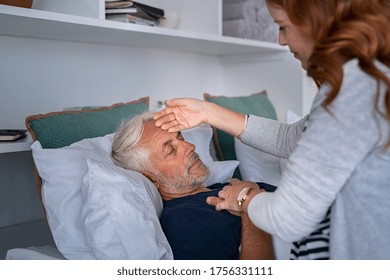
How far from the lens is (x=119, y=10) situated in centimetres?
201

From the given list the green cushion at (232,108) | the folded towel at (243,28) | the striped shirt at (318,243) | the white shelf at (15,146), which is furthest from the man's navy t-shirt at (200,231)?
the folded towel at (243,28)

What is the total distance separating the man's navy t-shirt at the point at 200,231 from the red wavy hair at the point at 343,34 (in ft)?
1.79

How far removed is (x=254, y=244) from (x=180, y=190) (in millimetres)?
357

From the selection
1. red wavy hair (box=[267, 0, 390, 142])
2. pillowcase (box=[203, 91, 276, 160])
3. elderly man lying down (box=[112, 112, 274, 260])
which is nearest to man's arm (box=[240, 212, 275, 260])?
elderly man lying down (box=[112, 112, 274, 260])

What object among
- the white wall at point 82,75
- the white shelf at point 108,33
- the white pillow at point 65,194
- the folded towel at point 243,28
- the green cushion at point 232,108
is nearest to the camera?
the white pillow at point 65,194

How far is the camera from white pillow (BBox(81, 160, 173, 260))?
1262mm

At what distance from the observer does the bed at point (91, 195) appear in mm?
1267

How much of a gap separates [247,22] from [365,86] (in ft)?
6.19

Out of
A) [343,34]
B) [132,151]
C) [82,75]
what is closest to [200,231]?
[132,151]

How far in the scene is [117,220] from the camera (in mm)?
1267

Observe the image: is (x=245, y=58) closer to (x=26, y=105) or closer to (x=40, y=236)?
(x=26, y=105)

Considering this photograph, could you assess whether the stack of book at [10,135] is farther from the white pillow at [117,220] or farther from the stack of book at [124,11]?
the stack of book at [124,11]

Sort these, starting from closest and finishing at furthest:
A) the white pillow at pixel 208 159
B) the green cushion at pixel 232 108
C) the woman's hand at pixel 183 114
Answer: the woman's hand at pixel 183 114 < the white pillow at pixel 208 159 < the green cushion at pixel 232 108

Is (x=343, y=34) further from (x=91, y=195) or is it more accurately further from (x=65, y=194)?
(x=65, y=194)
